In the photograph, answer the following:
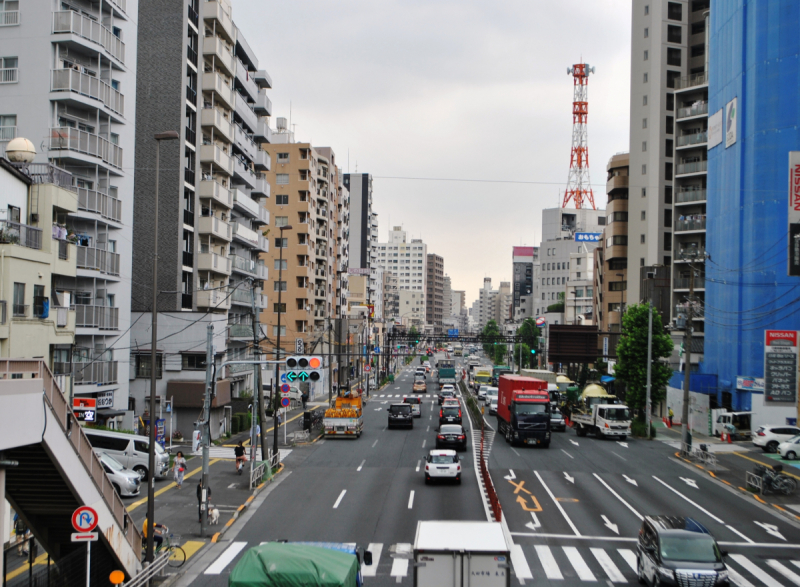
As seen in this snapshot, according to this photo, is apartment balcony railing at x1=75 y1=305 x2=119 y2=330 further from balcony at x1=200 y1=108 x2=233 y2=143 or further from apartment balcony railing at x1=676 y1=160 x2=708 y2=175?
apartment balcony railing at x1=676 y1=160 x2=708 y2=175

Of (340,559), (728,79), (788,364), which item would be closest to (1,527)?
(340,559)

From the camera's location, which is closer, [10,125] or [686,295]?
[10,125]

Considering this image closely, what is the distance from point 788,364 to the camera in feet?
143

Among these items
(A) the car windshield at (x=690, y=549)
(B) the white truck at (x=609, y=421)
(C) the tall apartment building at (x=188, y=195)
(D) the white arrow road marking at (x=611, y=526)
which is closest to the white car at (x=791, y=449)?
(B) the white truck at (x=609, y=421)

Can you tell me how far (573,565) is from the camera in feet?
64.3

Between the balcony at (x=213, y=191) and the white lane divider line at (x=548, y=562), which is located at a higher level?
the balcony at (x=213, y=191)

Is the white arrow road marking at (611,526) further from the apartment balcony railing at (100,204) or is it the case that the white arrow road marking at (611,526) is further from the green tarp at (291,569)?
the apartment balcony railing at (100,204)

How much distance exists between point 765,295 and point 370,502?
117ft

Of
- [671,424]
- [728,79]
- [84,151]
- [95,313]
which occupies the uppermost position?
[728,79]

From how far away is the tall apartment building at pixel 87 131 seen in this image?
35.8m

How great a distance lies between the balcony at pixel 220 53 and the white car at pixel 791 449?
45.8 m

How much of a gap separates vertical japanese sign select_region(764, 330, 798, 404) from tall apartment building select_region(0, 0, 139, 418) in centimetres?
3900

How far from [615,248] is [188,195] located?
181 feet

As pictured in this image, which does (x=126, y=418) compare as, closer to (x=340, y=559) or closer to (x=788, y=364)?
(x=340, y=559)
